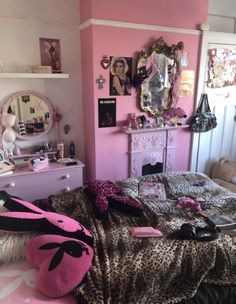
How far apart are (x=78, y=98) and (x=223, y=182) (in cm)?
195

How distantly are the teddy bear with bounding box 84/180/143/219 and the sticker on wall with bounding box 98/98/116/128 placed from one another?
899mm

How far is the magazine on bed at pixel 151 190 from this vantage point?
1997 millimetres

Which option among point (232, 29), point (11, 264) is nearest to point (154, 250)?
point (11, 264)

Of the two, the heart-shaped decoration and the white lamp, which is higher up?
the heart-shaped decoration

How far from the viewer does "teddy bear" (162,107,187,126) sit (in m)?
2.99

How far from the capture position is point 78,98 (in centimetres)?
284

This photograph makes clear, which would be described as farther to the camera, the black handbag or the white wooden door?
the black handbag

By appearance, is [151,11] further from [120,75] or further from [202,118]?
[202,118]

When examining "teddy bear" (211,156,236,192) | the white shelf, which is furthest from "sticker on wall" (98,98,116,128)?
"teddy bear" (211,156,236,192)

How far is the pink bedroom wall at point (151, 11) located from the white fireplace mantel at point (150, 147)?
1088 millimetres

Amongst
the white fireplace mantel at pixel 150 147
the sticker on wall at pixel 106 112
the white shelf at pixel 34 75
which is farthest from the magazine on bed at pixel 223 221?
the white shelf at pixel 34 75

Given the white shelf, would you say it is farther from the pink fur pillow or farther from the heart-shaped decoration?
the pink fur pillow

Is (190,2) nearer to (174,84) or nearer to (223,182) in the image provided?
(174,84)

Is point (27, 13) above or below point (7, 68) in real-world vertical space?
above
